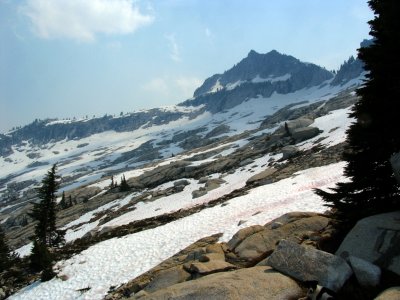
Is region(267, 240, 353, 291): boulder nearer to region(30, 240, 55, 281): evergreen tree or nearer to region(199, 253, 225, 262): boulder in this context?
region(199, 253, 225, 262): boulder

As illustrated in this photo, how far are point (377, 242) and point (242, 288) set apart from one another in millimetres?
4185

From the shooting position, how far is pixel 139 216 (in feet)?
142

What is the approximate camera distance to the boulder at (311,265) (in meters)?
8.85

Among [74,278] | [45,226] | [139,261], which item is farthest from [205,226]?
[45,226]

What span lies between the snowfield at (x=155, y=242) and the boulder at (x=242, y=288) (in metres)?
9.98

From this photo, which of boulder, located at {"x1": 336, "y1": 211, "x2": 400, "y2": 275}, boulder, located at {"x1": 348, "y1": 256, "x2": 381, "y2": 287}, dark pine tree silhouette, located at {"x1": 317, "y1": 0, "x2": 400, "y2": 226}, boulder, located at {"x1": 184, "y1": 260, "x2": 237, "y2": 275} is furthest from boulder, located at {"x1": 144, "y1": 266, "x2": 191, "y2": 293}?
dark pine tree silhouette, located at {"x1": 317, "y1": 0, "x2": 400, "y2": 226}

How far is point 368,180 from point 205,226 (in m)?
15.0

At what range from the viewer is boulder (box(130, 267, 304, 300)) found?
8844mm

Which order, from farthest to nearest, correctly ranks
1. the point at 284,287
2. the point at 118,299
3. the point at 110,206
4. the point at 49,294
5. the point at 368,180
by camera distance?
the point at 110,206
the point at 49,294
the point at 118,299
the point at 368,180
the point at 284,287

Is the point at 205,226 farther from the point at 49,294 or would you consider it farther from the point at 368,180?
the point at 368,180

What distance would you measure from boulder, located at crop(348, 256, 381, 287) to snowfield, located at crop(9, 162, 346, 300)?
11259mm

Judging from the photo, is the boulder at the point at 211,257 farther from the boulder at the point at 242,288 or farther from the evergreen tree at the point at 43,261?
the evergreen tree at the point at 43,261

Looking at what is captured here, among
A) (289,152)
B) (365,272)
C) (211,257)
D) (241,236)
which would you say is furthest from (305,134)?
(365,272)

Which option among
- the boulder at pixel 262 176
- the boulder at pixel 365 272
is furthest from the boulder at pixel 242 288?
the boulder at pixel 262 176
